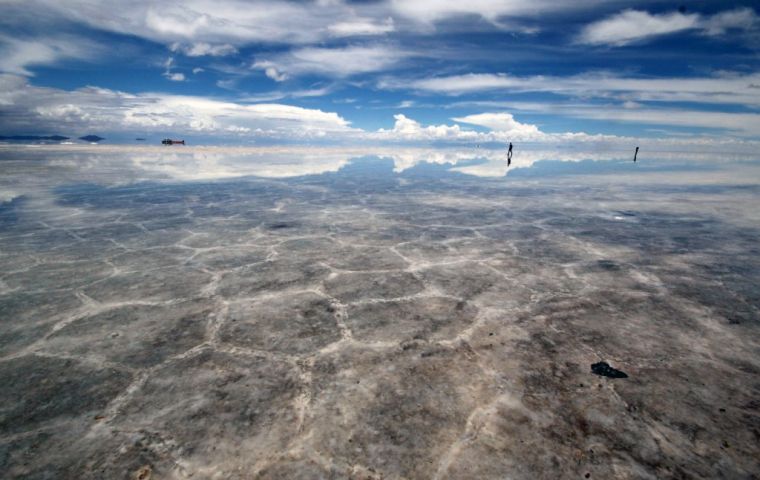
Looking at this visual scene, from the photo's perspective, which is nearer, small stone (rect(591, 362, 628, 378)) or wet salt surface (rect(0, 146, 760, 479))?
wet salt surface (rect(0, 146, 760, 479))

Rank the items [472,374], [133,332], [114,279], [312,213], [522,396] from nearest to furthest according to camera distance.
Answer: [522,396] → [472,374] → [133,332] → [114,279] → [312,213]

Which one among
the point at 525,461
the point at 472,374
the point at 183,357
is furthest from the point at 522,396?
the point at 183,357

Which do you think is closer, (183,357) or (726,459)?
(726,459)

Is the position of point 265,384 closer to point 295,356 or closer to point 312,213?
point 295,356

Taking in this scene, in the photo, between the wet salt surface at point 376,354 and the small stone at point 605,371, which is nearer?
the wet salt surface at point 376,354

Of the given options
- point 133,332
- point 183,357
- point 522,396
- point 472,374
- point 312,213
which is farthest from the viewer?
point 312,213

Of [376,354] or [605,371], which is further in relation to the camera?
[376,354]

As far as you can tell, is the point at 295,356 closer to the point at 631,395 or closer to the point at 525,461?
the point at 525,461

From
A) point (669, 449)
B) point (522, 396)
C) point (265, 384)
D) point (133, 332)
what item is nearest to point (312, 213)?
point (133, 332)
